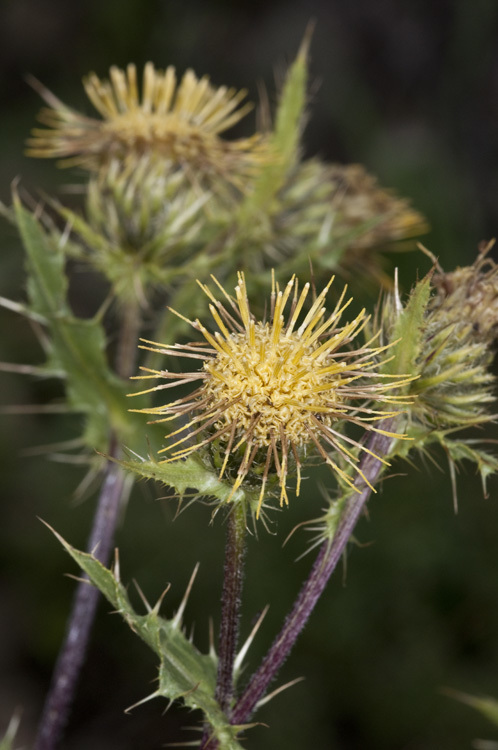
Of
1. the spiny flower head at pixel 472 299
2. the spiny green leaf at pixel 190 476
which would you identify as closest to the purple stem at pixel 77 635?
the spiny green leaf at pixel 190 476

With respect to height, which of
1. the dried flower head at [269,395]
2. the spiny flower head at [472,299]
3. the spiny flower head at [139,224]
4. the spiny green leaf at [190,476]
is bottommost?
the spiny green leaf at [190,476]

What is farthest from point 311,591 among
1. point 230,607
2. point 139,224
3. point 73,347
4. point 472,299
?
point 139,224

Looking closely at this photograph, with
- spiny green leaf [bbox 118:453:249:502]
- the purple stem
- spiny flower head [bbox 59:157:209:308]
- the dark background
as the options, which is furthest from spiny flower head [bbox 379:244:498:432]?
the dark background

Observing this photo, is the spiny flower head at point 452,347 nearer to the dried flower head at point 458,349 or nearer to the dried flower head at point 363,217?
the dried flower head at point 458,349

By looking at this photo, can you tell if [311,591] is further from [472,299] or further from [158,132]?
[158,132]

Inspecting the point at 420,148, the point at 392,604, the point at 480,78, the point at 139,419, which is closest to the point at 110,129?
the point at 139,419

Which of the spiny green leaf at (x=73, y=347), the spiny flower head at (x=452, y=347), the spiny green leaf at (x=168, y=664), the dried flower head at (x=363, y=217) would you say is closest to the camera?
the spiny green leaf at (x=168, y=664)

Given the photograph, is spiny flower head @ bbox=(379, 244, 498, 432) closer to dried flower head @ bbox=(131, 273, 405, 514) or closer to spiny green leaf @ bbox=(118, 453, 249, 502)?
dried flower head @ bbox=(131, 273, 405, 514)
